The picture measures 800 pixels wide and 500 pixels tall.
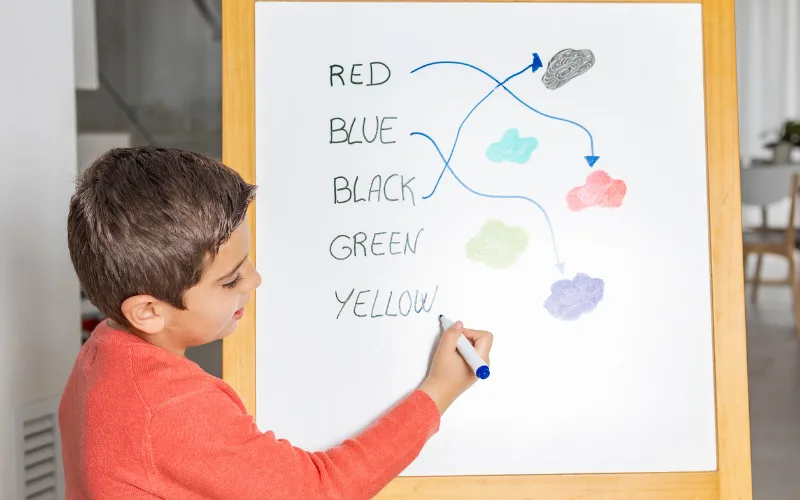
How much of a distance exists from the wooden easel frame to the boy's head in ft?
0.56

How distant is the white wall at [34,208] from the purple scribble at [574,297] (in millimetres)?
890

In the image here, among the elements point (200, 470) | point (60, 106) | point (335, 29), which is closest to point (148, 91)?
point (60, 106)

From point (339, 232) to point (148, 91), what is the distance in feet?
13.7

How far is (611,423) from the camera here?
102 centimetres

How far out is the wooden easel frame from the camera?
100 centimetres

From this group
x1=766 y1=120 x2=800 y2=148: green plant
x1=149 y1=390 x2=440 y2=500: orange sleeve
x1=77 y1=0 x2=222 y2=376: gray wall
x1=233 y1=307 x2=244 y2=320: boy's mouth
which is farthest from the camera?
x1=766 y1=120 x2=800 y2=148: green plant

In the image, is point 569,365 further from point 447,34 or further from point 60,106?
point 60,106

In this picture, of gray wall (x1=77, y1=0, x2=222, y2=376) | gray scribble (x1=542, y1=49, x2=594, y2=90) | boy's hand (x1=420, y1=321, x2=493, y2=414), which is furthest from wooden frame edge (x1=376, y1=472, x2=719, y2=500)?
gray wall (x1=77, y1=0, x2=222, y2=376)

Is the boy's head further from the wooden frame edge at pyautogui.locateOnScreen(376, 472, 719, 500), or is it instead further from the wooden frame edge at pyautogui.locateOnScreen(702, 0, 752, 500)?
the wooden frame edge at pyautogui.locateOnScreen(702, 0, 752, 500)

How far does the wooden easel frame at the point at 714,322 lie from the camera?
3.28ft

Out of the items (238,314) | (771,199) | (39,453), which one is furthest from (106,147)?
(771,199)

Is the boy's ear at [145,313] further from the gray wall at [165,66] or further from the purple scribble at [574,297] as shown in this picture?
the gray wall at [165,66]

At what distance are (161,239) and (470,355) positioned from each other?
39 cm

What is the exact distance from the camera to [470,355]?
96cm
